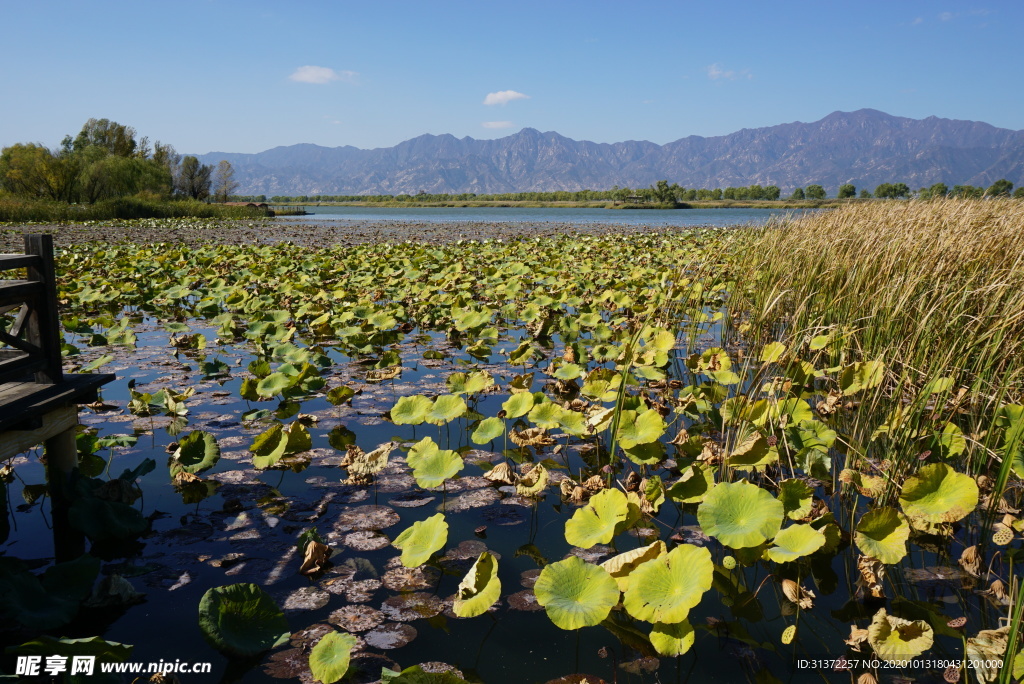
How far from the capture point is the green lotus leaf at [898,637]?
166cm

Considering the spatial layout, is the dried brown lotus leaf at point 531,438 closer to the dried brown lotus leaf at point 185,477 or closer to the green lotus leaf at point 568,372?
the green lotus leaf at point 568,372

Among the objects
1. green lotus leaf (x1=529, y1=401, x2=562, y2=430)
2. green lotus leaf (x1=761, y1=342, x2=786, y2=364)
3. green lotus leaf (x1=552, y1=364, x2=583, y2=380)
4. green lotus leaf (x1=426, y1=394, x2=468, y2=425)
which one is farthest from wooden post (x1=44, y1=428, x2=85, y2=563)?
green lotus leaf (x1=761, y1=342, x2=786, y2=364)

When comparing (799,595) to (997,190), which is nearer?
(799,595)

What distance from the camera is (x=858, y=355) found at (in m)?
4.56

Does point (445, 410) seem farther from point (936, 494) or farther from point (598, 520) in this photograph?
point (936, 494)

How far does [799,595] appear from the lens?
6.63ft

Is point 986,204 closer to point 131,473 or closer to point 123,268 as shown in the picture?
point 131,473

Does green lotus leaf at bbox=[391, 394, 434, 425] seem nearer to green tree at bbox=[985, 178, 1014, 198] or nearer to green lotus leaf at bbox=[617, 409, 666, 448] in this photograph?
green lotus leaf at bbox=[617, 409, 666, 448]

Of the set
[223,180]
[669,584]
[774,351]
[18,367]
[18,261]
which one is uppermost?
[223,180]

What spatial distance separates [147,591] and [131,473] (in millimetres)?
655

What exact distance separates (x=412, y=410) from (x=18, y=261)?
177 centimetres

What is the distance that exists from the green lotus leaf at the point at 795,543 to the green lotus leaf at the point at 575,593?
0.58 meters

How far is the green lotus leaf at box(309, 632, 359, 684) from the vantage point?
160cm

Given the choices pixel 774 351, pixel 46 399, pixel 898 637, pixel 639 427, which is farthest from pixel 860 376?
pixel 46 399
